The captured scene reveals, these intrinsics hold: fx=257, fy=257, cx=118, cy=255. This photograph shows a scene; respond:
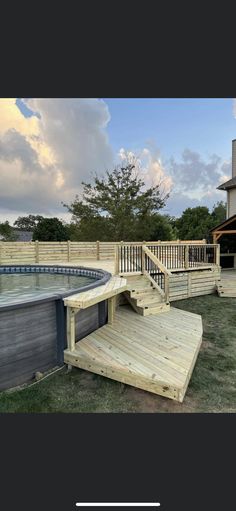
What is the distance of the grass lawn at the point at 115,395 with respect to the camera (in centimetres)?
278

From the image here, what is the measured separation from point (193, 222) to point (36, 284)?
29.6 metres

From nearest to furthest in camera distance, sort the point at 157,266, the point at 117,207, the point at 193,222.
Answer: the point at 157,266 < the point at 117,207 < the point at 193,222

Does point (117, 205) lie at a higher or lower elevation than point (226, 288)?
higher

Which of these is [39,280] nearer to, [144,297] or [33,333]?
[144,297]

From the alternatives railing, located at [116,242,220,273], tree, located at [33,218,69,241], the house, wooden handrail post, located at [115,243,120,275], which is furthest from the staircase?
tree, located at [33,218,69,241]

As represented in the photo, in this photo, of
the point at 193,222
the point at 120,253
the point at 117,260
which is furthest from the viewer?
the point at 193,222

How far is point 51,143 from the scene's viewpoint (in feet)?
48.3

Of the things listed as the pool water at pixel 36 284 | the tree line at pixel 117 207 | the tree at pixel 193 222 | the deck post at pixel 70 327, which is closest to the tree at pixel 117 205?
→ the tree line at pixel 117 207

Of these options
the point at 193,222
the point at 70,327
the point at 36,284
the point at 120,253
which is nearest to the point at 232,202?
the point at 120,253

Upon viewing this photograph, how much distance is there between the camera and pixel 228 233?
39.2 feet

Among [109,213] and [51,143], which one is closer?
[51,143]
